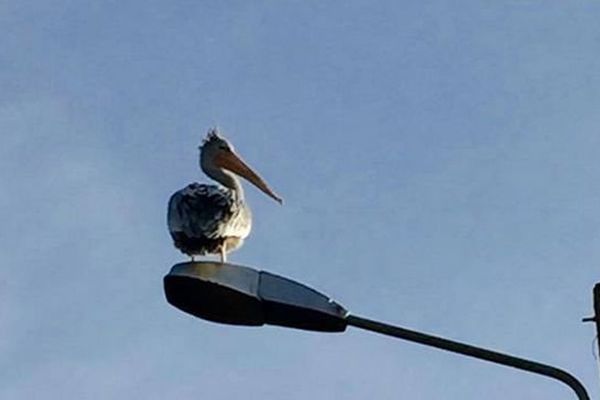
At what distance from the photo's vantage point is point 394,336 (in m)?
6.27

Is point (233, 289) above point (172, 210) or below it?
below

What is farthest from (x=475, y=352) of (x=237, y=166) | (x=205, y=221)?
(x=237, y=166)

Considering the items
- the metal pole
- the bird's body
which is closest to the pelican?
the bird's body

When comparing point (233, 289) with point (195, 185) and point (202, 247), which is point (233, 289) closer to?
point (202, 247)

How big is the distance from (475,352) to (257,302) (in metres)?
0.90

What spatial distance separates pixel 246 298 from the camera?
628 cm

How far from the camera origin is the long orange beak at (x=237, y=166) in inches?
462

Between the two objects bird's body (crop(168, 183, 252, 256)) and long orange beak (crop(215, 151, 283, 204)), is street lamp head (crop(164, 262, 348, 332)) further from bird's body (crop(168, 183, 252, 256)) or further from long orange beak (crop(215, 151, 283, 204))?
long orange beak (crop(215, 151, 283, 204))

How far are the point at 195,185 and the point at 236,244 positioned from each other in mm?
647

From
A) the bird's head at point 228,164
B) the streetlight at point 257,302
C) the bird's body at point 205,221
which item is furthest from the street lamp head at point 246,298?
the bird's head at point 228,164

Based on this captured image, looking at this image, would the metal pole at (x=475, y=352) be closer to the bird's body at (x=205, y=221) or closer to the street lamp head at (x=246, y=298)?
the street lamp head at (x=246, y=298)

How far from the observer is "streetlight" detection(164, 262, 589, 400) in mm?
6273

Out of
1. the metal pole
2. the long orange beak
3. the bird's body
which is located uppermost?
the long orange beak

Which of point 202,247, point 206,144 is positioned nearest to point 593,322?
point 202,247
